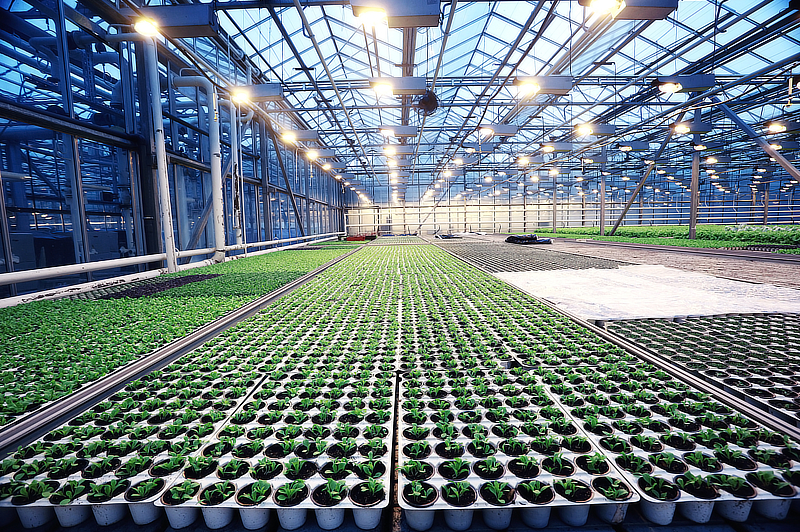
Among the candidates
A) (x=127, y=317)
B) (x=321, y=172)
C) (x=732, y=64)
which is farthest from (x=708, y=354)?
(x=321, y=172)

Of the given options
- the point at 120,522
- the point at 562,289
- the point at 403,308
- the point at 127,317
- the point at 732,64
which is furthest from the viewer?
the point at 732,64

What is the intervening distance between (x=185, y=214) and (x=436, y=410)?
846cm

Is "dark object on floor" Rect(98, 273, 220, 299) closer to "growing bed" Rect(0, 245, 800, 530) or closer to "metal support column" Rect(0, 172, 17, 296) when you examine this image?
"metal support column" Rect(0, 172, 17, 296)

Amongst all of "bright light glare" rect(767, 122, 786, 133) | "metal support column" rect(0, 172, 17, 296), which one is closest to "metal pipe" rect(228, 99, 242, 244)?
"metal support column" rect(0, 172, 17, 296)

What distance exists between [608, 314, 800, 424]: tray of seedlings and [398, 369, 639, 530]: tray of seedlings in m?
0.94

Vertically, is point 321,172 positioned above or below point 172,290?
above

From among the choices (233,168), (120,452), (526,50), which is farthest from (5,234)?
(526,50)

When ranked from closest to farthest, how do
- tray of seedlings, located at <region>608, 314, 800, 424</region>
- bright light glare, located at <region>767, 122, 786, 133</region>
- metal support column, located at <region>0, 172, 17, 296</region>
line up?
tray of seedlings, located at <region>608, 314, 800, 424</region> → metal support column, located at <region>0, 172, 17, 296</region> → bright light glare, located at <region>767, 122, 786, 133</region>

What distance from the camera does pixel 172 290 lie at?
4.41m

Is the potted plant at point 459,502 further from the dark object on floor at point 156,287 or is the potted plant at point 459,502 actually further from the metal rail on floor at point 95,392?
the dark object on floor at point 156,287

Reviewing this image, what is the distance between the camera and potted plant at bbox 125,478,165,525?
1.01 meters

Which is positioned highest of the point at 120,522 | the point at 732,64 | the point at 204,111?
the point at 732,64

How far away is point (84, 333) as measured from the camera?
268cm

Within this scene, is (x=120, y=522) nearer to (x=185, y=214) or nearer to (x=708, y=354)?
(x=708, y=354)
